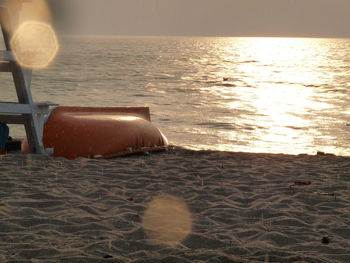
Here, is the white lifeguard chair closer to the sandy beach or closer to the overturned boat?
the overturned boat

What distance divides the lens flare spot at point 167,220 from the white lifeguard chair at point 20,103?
3003mm

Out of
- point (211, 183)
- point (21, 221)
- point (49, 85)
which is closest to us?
point (21, 221)

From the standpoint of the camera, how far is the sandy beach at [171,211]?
3.75 m

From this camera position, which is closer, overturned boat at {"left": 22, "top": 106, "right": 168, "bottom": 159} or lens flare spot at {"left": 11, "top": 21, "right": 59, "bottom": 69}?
lens flare spot at {"left": 11, "top": 21, "right": 59, "bottom": 69}

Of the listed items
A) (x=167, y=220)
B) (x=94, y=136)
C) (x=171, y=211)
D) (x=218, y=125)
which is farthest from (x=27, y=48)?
(x=218, y=125)

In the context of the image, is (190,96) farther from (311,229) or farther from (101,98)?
(311,229)

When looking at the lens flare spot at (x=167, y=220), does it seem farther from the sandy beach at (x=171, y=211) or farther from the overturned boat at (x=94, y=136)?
the overturned boat at (x=94, y=136)

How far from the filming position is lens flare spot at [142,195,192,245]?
163 inches

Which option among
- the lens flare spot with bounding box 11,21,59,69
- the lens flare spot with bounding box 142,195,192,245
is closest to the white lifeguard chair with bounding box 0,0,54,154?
the lens flare spot with bounding box 11,21,59,69

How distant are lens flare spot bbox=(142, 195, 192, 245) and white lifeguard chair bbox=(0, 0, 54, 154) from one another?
9.85 feet

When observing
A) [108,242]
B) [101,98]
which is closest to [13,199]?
→ [108,242]

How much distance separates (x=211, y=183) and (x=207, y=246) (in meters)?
2.30

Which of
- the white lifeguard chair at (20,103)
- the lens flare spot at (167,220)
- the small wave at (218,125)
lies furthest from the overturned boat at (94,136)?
the small wave at (218,125)

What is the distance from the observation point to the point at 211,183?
6.21 m
